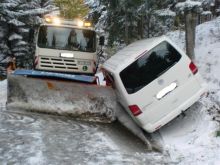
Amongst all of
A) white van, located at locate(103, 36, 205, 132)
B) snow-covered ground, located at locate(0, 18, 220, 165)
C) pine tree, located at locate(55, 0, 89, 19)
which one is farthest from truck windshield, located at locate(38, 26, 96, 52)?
pine tree, located at locate(55, 0, 89, 19)

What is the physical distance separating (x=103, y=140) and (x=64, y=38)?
5421 millimetres

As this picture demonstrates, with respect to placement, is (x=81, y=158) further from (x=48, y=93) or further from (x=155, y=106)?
(x=48, y=93)

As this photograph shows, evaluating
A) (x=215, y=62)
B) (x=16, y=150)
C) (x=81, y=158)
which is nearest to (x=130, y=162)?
(x=81, y=158)

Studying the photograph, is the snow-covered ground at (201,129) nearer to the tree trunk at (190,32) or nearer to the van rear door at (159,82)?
the tree trunk at (190,32)

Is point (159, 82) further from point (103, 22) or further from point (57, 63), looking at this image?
point (103, 22)

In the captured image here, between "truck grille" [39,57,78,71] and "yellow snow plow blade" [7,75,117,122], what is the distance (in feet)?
6.75

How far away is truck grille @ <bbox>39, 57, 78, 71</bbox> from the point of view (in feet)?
46.7

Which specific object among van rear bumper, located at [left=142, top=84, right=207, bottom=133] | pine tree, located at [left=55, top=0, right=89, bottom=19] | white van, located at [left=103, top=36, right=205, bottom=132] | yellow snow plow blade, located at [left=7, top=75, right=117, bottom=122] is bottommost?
pine tree, located at [left=55, top=0, right=89, bottom=19]

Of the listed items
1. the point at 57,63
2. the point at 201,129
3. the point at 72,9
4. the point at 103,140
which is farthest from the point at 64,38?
the point at 72,9

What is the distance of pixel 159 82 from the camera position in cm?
971

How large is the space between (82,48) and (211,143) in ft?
22.1

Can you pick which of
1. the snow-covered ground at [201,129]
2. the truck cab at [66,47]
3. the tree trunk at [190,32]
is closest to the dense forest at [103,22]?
the tree trunk at [190,32]

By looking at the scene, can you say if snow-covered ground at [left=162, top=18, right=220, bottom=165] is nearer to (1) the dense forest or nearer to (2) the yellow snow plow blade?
(2) the yellow snow plow blade

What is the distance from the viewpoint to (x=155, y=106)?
9.57 meters
